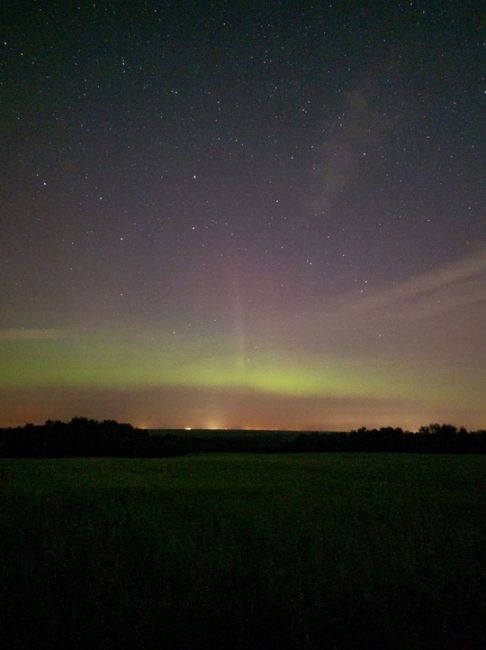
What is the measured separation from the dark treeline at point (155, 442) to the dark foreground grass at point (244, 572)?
31.4 metres

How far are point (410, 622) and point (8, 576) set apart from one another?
516 centimetres

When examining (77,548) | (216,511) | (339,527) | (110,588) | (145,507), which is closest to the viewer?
(110,588)

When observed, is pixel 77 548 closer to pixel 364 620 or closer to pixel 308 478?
pixel 364 620

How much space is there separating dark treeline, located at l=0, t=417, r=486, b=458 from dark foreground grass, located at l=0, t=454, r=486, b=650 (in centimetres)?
3143

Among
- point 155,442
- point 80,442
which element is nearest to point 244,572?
point 155,442

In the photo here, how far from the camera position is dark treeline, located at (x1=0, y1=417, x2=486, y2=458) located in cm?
4147

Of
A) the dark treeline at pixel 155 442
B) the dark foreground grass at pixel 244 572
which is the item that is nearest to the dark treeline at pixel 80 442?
the dark treeline at pixel 155 442

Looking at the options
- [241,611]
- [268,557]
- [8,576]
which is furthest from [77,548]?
[241,611]

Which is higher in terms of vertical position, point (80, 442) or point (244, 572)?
point (80, 442)

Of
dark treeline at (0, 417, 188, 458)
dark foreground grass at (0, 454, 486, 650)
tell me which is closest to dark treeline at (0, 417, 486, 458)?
dark treeline at (0, 417, 188, 458)

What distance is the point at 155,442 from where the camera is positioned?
1694 inches

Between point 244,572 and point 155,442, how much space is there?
127 feet

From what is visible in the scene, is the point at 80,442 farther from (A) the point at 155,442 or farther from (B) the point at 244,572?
(B) the point at 244,572

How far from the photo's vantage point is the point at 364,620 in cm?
478
